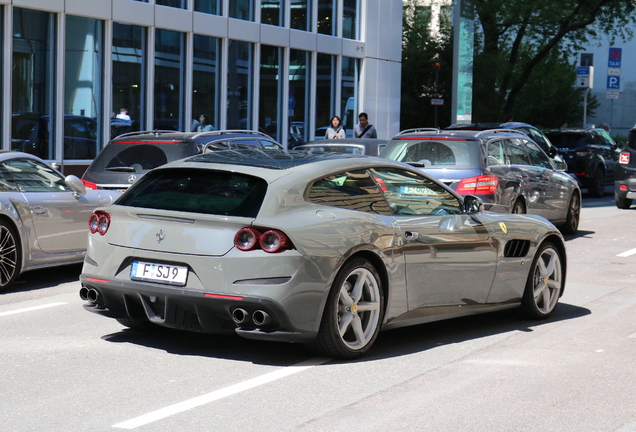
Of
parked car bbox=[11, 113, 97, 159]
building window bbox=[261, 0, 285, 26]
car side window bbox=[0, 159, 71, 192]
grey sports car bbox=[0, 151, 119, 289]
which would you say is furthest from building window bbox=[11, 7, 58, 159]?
grey sports car bbox=[0, 151, 119, 289]

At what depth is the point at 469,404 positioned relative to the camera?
5617mm

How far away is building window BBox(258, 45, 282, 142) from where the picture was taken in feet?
92.0

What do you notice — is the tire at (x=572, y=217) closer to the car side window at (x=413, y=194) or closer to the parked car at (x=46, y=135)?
the car side window at (x=413, y=194)

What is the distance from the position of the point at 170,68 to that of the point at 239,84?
2858 mm

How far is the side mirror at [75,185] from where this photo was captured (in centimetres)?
1064

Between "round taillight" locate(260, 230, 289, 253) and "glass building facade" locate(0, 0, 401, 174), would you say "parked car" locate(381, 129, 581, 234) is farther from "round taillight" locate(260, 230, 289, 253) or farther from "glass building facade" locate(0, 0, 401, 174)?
"glass building facade" locate(0, 0, 401, 174)

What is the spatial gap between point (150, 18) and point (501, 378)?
18.9 m

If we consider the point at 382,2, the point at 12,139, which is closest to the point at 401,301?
the point at 12,139

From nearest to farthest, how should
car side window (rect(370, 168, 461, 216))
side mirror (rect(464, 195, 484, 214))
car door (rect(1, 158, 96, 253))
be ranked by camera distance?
1. car side window (rect(370, 168, 461, 216))
2. side mirror (rect(464, 195, 484, 214))
3. car door (rect(1, 158, 96, 253))

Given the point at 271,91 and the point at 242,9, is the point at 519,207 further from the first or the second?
the point at 271,91

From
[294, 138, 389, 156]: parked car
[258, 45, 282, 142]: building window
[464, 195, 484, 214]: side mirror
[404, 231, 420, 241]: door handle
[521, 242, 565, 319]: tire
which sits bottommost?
[521, 242, 565, 319]: tire

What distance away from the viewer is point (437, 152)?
543 inches

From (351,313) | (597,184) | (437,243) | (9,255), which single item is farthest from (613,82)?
(351,313)

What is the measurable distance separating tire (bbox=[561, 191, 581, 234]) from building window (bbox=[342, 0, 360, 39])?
661 inches
